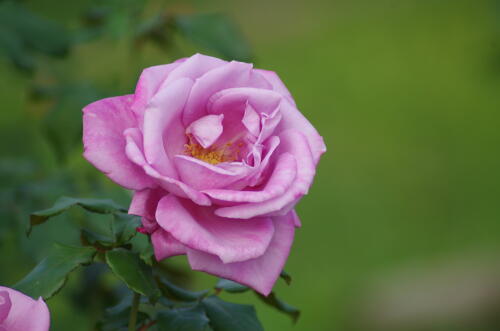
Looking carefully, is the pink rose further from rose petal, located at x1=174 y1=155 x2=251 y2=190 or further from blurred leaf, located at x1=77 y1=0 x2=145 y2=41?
blurred leaf, located at x1=77 y1=0 x2=145 y2=41

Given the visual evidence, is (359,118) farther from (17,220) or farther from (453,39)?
(17,220)

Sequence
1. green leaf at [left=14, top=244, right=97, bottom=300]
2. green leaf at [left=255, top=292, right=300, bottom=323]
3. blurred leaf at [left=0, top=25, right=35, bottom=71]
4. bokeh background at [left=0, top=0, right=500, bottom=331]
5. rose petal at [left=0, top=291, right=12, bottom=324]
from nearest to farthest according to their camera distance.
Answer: rose petal at [left=0, top=291, right=12, bottom=324] → green leaf at [left=14, top=244, right=97, bottom=300] → green leaf at [left=255, top=292, right=300, bottom=323] → blurred leaf at [left=0, top=25, right=35, bottom=71] → bokeh background at [left=0, top=0, right=500, bottom=331]

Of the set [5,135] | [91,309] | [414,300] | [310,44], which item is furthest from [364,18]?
[91,309]

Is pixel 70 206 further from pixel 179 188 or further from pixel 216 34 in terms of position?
pixel 216 34

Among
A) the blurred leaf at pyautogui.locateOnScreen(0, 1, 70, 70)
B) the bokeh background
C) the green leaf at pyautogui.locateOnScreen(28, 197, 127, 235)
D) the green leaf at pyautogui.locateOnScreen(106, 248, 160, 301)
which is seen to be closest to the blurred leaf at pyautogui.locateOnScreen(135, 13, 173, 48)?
the bokeh background

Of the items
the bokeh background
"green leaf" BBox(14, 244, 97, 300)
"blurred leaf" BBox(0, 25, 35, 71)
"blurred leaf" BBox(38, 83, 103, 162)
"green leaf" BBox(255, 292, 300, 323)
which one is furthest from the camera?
the bokeh background

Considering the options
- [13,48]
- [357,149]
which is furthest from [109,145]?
[357,149]
